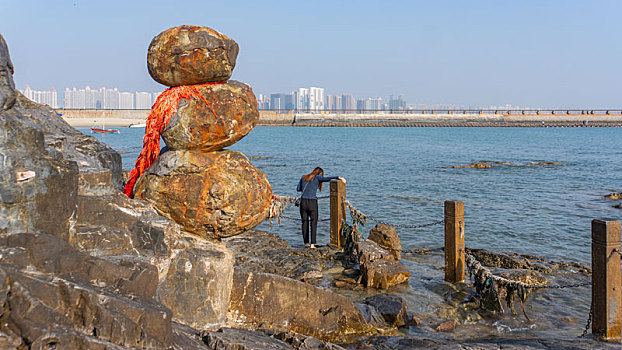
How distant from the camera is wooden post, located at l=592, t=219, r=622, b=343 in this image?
21.5 ft

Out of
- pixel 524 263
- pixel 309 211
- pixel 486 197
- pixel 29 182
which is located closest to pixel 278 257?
pixel 309 211

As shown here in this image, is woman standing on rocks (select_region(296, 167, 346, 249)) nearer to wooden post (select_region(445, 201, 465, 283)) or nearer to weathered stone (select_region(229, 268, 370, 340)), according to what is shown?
wooden post (select_region(445, 201, 465, 283))

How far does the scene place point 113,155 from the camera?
6293mm

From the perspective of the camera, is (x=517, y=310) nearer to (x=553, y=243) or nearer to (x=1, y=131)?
(x=553, y=243)

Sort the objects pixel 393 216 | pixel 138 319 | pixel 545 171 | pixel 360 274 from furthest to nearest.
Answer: pixel 545 171 < pixel 393 216 < pixel 360 274 < pixel 138 319

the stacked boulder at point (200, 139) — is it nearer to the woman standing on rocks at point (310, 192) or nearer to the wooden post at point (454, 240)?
the wooden post at point (454, 240)

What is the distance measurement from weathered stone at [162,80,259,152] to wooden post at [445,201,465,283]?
13.6 feet

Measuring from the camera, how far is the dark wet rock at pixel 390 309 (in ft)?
23.9

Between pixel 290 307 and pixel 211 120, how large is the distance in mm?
2482

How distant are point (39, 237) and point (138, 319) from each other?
0.98m

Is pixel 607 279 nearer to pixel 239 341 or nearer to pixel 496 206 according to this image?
pixel 239 341

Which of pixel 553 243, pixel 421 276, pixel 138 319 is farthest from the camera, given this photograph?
pixel 553 243

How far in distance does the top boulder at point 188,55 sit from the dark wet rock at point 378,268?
4348mm

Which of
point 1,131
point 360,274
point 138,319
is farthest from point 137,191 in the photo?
point 360,274
